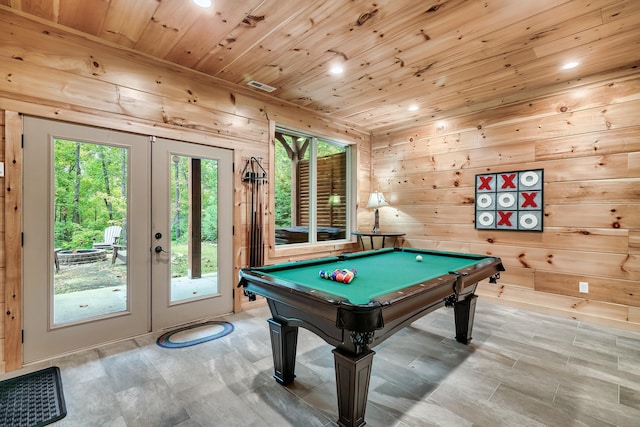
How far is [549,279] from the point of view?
3.66 m

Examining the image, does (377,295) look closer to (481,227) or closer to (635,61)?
(481,227)

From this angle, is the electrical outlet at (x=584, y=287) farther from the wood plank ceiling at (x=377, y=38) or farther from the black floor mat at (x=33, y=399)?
the black floor mat at (x=33, y=399)

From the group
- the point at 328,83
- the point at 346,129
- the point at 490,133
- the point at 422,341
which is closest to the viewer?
the point at 422,341

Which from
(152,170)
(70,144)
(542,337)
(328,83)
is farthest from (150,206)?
(542,337)

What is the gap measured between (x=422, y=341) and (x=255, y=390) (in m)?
1.66

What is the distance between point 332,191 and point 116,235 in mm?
3459

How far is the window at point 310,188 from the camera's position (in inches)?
175

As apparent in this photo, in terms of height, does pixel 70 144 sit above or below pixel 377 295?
above

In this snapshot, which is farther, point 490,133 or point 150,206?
point 490,133

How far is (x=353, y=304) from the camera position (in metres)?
1.44

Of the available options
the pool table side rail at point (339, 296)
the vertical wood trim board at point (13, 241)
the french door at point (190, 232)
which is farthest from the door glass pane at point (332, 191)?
the vertical wood trim board at point (13, 241)

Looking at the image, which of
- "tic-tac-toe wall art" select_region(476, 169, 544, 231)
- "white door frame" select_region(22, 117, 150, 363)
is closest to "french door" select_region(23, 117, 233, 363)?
"white door frame" select_region(22, 117, 150, 363)

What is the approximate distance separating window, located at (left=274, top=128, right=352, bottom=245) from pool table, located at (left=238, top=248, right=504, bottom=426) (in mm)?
1954

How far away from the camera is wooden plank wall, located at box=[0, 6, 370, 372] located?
7.68 feet
